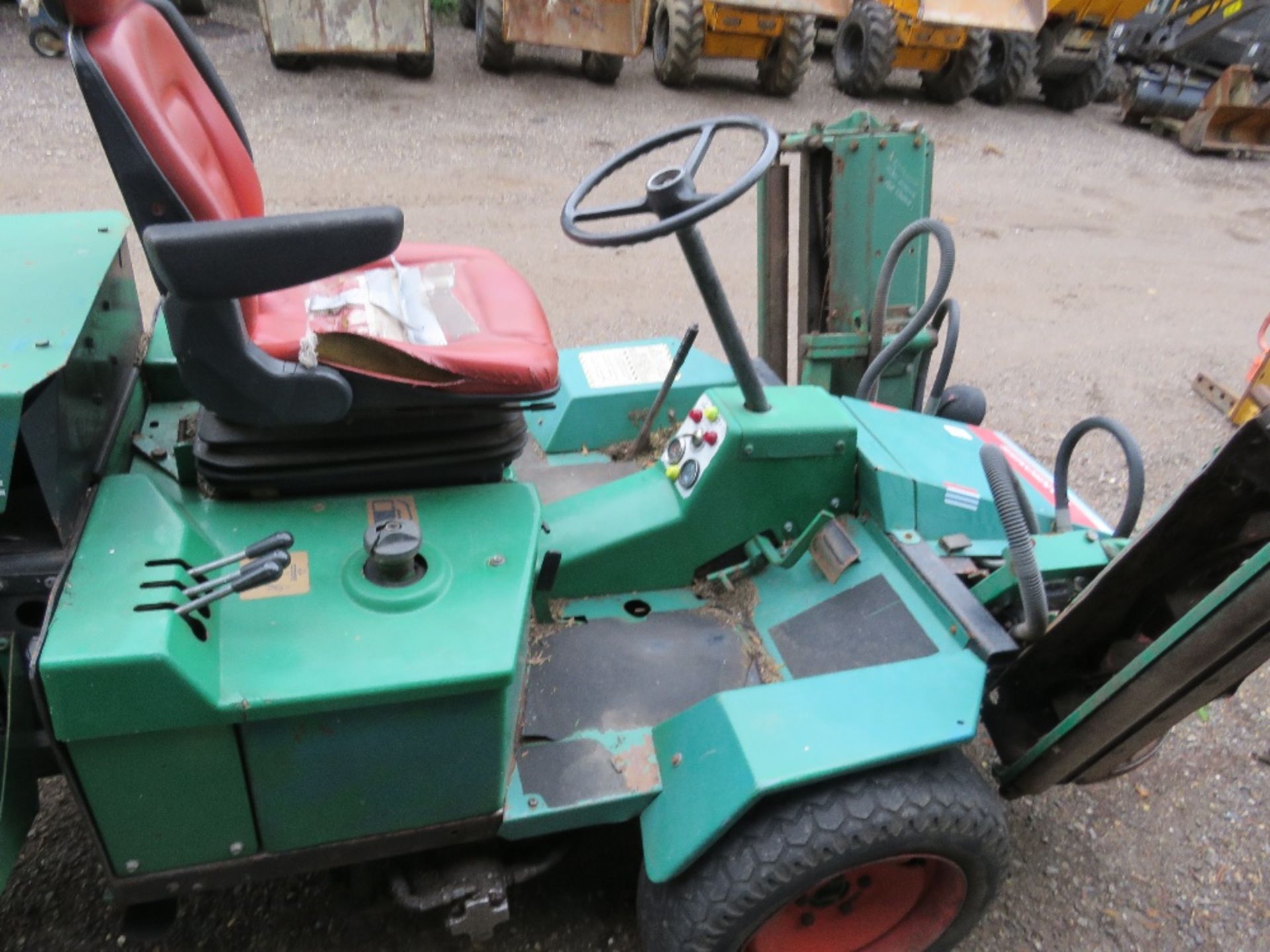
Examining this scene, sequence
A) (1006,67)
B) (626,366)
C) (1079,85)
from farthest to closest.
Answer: (1079,85) < (1006,67) < (626,366)

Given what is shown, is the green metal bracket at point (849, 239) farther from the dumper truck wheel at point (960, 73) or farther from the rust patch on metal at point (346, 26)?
the dumper truck wheel at point (960, 73)

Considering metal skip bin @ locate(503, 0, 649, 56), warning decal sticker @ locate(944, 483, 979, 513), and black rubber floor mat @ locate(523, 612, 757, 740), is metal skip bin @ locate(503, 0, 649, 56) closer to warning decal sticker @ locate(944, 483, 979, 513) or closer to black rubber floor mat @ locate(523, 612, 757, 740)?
warning decal sticker @ locate(944, 483, 979, 513)

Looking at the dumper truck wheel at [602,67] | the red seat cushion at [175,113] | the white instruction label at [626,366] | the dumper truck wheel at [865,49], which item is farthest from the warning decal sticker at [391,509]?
the dumper truck wheel at [865,49]

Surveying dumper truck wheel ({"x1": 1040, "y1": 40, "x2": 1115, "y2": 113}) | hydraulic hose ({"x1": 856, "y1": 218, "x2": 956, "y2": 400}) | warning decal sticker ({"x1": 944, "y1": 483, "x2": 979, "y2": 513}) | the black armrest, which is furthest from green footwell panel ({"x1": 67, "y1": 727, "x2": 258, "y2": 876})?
dumper truck wheel ({"x1": 1040, "y1": 40, "x2": 1115, "y2": 113})

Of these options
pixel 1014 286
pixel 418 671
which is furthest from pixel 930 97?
pixel 418 671

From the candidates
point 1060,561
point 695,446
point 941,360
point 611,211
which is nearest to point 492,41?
point 941,360

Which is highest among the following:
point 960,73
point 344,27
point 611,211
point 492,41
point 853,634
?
point 611,211

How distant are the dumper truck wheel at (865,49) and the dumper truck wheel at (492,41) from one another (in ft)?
8.92

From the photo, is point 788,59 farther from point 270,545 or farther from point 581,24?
point 270,545

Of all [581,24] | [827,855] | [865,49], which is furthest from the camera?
[865,49]

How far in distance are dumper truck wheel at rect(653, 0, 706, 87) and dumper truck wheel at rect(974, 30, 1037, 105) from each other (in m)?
2.65

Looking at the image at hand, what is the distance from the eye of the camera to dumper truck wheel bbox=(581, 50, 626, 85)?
7426 mm

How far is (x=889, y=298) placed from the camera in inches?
107

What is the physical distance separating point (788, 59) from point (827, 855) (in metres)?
7.15
